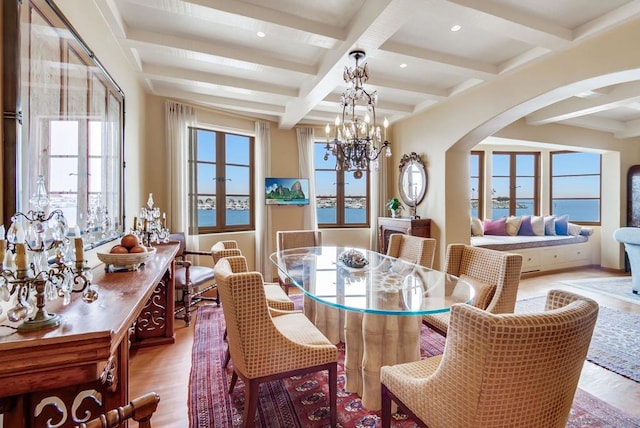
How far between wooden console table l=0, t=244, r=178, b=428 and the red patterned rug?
2.76 feet

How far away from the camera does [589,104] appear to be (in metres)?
4.14

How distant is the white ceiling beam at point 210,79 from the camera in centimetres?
333

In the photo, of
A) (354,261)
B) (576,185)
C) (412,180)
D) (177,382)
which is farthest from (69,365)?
(576,185)

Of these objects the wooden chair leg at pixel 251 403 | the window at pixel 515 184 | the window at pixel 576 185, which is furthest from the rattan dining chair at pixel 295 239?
the window at pixel 576 185

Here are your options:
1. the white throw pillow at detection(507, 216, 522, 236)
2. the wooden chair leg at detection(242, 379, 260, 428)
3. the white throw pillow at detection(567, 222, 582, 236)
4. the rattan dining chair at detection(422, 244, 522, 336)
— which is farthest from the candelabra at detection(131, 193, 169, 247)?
the white throw pillow at detection(567, 222, 582, 236)

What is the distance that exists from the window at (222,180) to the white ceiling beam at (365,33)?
6.02 feet

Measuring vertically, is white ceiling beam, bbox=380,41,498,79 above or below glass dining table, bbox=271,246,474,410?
above

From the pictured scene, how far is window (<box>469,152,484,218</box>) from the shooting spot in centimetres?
649

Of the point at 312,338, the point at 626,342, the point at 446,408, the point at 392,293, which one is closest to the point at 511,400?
the point at 446,408

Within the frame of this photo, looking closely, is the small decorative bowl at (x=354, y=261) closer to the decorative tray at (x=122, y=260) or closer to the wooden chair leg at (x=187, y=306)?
the decorative tray at (x=122, y=260)

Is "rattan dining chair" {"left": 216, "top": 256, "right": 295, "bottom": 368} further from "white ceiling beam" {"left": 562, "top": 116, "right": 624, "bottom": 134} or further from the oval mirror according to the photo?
"white ceiling beam" {"left": 562, "top": 116, "right": 624, "bottom": 134}

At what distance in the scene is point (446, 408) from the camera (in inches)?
45.2

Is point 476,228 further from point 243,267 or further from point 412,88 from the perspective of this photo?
point 243,267

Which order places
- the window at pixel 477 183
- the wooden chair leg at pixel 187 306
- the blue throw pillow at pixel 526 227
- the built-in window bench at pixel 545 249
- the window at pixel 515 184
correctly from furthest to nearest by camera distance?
the window at pixel 515 184 → the window at pixel 477 183 → the blue throw pillow at pixel 526 227 → the built-in window bench at pixel 545 249 → the wooden chair leg at pixel 187 306
